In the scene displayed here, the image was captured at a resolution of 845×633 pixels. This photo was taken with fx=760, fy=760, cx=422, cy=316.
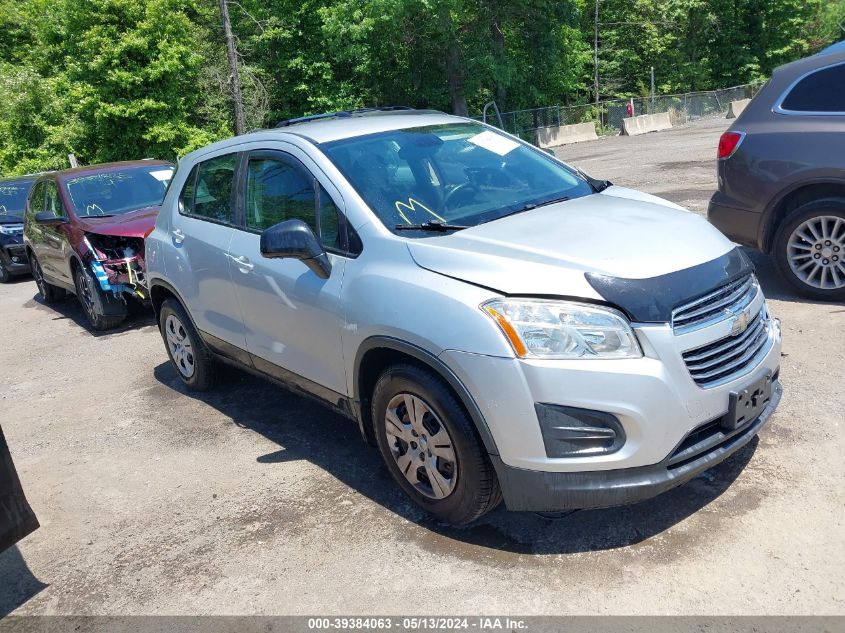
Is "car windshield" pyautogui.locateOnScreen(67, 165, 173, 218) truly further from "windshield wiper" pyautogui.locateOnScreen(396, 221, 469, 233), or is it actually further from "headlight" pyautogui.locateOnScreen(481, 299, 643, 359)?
"headlight" pyautogui.locateOnScreen(481, 299, 643, 359)

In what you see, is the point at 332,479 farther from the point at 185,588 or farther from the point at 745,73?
the point at 745,73

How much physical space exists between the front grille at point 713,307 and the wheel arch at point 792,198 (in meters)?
2.75

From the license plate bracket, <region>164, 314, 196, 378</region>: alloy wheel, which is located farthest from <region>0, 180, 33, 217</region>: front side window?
the license plate bracket

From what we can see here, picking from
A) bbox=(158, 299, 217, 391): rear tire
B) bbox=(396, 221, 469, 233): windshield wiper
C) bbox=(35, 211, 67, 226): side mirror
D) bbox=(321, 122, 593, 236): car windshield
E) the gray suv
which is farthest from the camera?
bbox=(35, 211, 67, 226): side mirror

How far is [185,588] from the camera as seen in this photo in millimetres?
3391

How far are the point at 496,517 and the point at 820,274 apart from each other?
3.75 metres

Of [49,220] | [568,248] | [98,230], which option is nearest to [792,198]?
[568,248]

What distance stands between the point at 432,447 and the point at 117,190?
22.6 ft

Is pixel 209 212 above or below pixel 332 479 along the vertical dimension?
above

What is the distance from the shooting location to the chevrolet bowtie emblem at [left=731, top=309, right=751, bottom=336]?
3.27 metres

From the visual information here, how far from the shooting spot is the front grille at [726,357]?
10.1 feet

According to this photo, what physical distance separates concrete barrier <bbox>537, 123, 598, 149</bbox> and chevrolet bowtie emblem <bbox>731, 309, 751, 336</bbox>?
106 feet

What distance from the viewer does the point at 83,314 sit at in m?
9.50

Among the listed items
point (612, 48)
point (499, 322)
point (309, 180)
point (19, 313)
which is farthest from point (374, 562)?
point (612, 48)
